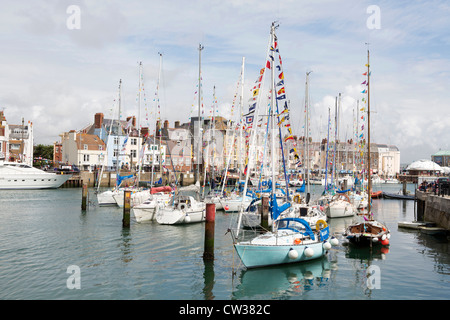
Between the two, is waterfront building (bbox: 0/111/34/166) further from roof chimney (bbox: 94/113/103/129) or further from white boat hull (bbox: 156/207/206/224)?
white boat hull (bbox: 156/207/206/224)

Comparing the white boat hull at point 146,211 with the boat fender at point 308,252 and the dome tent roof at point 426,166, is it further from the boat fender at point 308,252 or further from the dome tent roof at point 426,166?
the dome tent roof at point 426,166

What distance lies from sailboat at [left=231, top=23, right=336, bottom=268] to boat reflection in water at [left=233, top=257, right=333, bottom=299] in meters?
0.37

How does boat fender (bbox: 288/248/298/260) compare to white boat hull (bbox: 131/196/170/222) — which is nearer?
boat fender (bbox: 288/248/298/260)

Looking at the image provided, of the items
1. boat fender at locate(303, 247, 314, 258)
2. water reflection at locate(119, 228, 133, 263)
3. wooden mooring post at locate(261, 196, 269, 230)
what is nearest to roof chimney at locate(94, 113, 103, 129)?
water reflection at locate(119, 228, 133, 263)

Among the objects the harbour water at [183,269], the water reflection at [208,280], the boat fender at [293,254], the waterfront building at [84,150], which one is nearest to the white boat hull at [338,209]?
the harbour water at [183,269]

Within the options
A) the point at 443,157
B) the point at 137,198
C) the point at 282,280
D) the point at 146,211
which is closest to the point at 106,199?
the point at 137,198

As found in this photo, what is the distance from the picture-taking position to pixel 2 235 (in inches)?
1046

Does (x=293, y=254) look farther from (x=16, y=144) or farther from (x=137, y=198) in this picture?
(x=16, y=144)

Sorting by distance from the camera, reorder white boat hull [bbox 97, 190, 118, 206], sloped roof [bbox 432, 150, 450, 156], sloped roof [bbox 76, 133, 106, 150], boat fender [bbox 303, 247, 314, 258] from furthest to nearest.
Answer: sloped roof [bbox 432, 150, 450, 156], sloped roof [bbox 76, 133, 106, 150], white boat hull [bbox 97, 190, 118, 206], boat fender [bbox 303, 247, 314, 258]

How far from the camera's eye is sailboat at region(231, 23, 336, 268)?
18891mm
